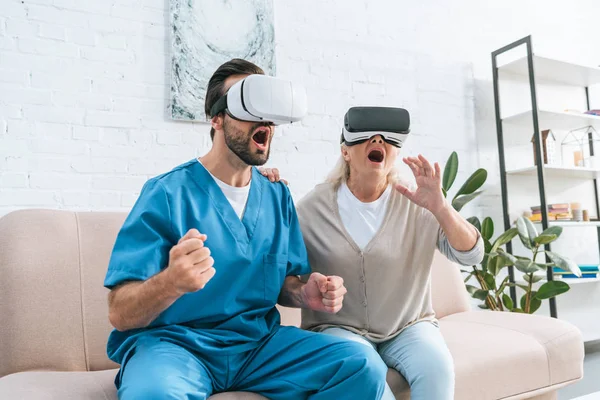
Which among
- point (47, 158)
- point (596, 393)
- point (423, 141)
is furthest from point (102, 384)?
point (423, 141)

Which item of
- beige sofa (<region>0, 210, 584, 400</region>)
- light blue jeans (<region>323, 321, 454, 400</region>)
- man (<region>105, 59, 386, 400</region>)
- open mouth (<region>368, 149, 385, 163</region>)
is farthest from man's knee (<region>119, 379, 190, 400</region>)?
open mouth (<region>368, 149, 385, 163</region>)

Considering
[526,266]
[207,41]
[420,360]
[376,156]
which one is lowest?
[420,360]

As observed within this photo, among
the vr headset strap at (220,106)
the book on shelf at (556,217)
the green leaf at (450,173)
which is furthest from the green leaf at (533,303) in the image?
the vr headset strap at (220,106)

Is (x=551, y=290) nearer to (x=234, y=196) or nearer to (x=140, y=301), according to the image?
(x=234, y=196)

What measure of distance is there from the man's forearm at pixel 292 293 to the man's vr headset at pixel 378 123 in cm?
47

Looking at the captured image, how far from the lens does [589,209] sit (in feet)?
12.3

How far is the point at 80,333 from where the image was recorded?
160 cm

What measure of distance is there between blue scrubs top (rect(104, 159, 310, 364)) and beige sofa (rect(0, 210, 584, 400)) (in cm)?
28

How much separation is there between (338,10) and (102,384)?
7.45ft

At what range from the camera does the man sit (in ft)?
3.70

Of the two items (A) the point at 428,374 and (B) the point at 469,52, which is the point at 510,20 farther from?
(A) the point at 428,374

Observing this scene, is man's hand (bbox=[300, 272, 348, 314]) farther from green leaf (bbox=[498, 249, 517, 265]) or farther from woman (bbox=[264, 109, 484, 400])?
green leaf (bbox=[498, 249, 517, 265])

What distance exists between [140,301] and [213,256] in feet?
0.74

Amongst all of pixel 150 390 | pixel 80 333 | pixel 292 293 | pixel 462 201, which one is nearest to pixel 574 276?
pixel 462 201
